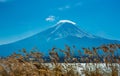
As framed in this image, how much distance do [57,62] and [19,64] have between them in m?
1.09

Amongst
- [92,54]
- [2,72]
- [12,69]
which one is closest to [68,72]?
[92,54]

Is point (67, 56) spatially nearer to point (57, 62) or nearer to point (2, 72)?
point (57, 62)

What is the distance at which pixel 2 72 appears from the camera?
332 inches

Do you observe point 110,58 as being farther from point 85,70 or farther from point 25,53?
point 25,53

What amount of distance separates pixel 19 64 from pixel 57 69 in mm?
1148

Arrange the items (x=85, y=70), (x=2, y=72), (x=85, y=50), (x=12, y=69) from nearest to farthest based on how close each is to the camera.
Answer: (x=85, y=50) < (x=85, y=70) < (x=12, y=69) < (x=2, y=72)

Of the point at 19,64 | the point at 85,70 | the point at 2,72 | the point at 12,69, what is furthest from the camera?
the point at 2,72

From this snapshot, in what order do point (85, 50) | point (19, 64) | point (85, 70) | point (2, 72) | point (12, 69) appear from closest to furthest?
point (85, 50) → point (85, 70) → point (19, 64) → point (12, 69) → point (2, 72)

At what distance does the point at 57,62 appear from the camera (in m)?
6.46

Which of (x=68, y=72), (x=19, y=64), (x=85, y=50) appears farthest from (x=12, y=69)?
(x=85, y=50)

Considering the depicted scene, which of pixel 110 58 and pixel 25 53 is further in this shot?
pixel 25 53

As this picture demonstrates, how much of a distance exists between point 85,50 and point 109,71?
91 centimetres

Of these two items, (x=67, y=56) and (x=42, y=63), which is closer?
Answer: (x=67, y=56)

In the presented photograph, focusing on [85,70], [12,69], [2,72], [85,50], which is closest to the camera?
[85,50]
